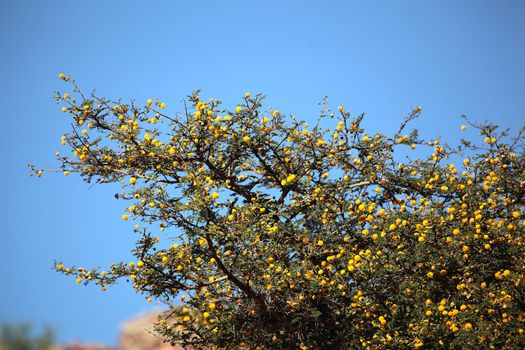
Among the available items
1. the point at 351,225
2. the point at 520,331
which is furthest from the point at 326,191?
the point at 520,331

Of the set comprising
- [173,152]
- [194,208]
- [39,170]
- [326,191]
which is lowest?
[194,208]

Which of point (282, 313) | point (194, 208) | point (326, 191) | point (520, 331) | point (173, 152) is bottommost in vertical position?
point (520, 331)

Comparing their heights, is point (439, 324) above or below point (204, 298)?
below

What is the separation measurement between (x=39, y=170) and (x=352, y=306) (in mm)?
5431

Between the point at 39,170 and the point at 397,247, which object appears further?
the point at 39,170

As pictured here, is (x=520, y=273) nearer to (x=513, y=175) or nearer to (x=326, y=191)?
(x=513, y=175)

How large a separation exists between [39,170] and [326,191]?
4626mm

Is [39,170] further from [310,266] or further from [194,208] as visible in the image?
[310,266]

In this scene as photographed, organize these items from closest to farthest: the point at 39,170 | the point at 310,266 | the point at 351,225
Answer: the point at 310,266 → the point at 351,225 → the point at 39,170

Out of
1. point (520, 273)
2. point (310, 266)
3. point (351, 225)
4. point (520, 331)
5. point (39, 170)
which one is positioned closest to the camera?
point (520, 331)

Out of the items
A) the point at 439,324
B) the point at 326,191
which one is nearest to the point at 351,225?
the point at 326,191

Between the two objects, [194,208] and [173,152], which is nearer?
[194,208]

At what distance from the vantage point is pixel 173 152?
923 centimetres

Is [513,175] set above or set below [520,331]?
above
